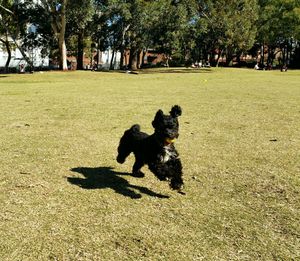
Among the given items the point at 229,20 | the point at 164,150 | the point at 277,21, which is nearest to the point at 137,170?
the point at 164,150

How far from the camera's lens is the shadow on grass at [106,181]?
17.2 feet

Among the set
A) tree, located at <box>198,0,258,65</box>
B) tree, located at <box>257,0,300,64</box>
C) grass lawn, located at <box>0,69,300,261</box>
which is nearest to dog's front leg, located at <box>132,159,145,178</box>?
grass lawn, located at <box>0,69,300,261</box>

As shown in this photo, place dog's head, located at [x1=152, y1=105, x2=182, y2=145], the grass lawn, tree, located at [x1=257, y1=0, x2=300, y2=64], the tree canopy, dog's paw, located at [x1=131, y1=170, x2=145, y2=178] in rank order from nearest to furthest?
the grass lawn < dog's head, located at [x1=152, y1=105, x2=182, y2=145] < dog's paw, located at [x1=131, y1=170, x2=145, y2=178] < the tree canopy < tree, located at [x1=257, y1=0, x2=300, y2=64]

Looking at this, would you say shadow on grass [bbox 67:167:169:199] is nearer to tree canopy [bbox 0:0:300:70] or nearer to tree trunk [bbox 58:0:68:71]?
tree canopy [bbox 0:0:300:70]

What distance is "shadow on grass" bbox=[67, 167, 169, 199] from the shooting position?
5.24 m

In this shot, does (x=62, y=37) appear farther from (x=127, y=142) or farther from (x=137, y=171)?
(x=137, y=171)

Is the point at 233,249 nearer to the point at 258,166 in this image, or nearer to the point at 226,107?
the point at 258,166

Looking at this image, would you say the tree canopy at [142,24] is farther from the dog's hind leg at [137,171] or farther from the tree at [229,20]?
the dog's hind leg at [137,171]

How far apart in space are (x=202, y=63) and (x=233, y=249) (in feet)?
224

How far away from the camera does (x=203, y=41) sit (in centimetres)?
5906

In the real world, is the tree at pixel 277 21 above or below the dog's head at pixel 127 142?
above

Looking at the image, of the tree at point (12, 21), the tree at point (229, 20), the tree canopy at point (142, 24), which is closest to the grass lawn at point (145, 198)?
the tree canopy at point (142, 24)

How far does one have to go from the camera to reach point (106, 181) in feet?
18.4

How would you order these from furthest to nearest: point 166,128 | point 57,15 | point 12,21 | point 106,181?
point 12,21 → point 57,15 → point 106,181 → point 166,128
